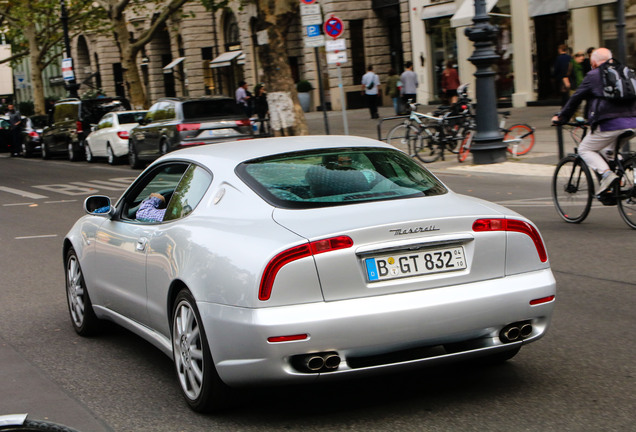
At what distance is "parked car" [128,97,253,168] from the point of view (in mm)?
21781

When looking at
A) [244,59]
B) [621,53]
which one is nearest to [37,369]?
[621,53]

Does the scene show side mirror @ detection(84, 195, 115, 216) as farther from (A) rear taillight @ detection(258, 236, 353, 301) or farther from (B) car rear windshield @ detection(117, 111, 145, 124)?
(B) car rear windshield @ detection(117, 111, 145, 124)

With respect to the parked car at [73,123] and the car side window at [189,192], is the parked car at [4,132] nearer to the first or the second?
the parked car at [73,123]

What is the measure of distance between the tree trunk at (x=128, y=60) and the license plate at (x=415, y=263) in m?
30.3

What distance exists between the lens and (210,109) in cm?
2227

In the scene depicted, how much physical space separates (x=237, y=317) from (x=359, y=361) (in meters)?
0.57

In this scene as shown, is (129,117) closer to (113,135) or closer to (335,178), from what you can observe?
(113,135)

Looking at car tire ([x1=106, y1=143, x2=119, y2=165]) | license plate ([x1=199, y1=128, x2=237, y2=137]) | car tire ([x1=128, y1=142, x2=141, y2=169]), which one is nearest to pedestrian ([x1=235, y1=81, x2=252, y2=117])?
car tire ([x1=106, y1=143, x2=119, y2=165])

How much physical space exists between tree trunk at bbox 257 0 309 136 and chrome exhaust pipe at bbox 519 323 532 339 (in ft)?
59.9

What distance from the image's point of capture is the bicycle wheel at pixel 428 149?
1930 centimetres

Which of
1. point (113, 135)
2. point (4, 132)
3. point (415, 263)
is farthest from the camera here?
point (4, 132)

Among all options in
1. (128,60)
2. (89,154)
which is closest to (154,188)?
(89,154)

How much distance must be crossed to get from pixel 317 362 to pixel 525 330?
1065mm

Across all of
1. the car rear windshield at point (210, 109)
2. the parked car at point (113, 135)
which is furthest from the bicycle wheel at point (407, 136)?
the parked car at point (113, 135)
